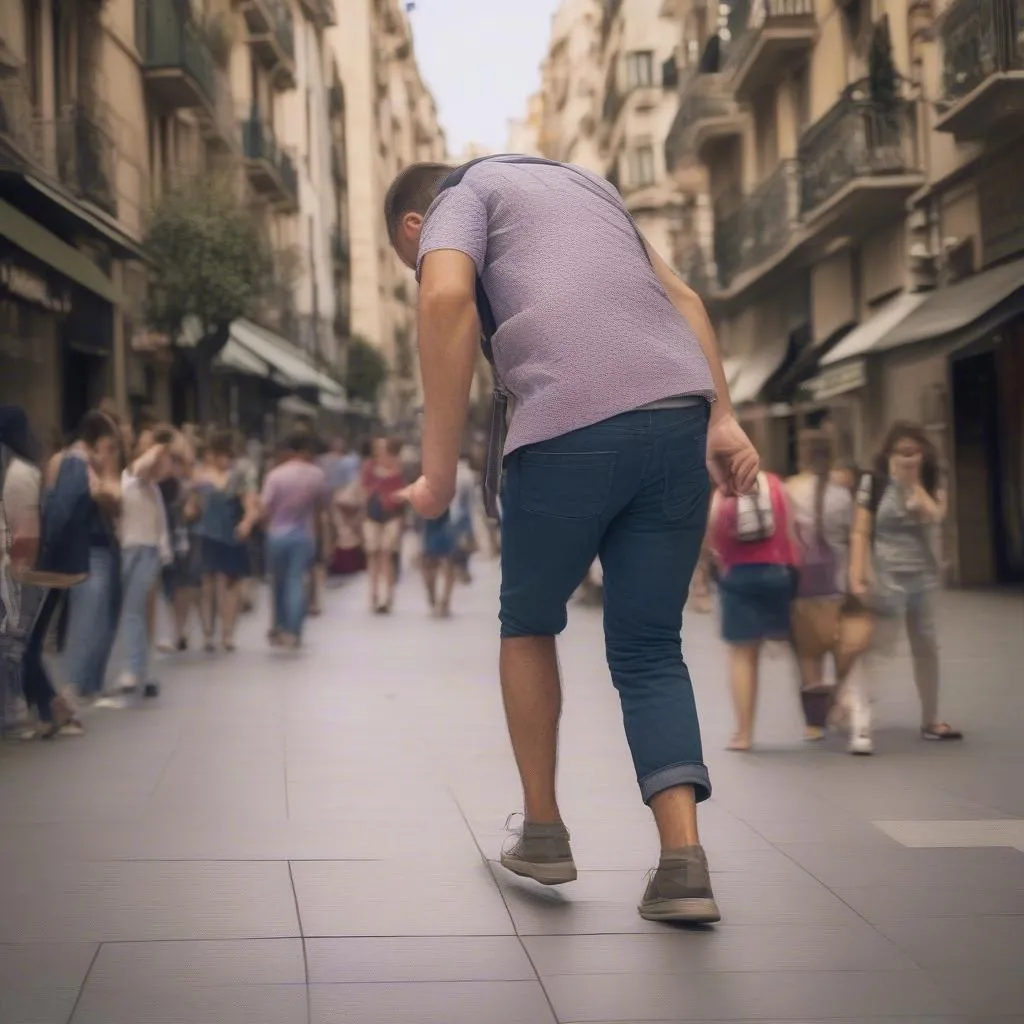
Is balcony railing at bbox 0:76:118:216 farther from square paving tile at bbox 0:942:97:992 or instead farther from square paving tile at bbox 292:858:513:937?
square paving tile at bbox 0:942:97:992

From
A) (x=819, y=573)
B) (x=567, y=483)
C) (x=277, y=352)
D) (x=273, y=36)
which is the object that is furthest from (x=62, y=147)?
(x=273, y=36)

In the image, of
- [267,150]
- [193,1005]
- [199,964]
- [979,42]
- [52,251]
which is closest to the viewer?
[193,1005]

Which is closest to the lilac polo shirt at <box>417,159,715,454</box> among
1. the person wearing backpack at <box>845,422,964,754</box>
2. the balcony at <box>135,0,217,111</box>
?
the person wearing backpack at <box>845,422,964,754</box>

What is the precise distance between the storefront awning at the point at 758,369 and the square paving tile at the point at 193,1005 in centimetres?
2764

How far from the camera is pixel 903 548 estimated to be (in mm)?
8930

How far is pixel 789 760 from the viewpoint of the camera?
25.6ft

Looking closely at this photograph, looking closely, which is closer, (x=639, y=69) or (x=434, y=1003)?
(x=434, y=1003)

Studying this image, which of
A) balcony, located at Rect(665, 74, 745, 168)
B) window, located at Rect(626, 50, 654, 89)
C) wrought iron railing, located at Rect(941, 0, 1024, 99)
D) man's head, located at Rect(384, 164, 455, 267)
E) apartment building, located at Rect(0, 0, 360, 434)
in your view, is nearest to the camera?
man's head, located at Rect(384, 164, 455, 267)

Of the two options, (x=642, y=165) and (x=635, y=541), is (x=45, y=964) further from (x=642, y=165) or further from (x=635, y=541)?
(x=642, y=165)

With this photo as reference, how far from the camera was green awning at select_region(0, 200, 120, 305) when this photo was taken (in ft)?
59.1

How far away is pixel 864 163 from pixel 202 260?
8.78m

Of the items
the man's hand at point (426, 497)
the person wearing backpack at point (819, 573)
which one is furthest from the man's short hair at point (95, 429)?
the man's hand at point (426, 497)

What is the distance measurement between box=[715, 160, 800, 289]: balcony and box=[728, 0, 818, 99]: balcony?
1.77 m

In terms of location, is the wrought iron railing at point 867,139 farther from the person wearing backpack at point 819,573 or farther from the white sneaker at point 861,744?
the white sneaker at point 861,744
